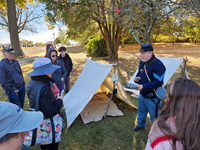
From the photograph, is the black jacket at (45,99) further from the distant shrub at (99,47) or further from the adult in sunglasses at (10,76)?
the distant shrub at (99,47)

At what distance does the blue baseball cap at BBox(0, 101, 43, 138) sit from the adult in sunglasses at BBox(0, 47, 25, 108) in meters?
2.78

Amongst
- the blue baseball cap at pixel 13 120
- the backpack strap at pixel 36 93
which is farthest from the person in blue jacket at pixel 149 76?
the blue baseball cap at pixel 13 120

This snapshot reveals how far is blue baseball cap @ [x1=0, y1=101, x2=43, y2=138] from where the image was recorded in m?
0.75

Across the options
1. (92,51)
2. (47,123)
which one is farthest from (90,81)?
(92,51)

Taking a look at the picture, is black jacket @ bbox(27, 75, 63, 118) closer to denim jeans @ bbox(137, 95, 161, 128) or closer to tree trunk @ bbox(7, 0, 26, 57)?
denim jeans @ bbox(137, 95, 161, 128)

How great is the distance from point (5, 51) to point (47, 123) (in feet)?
7.98

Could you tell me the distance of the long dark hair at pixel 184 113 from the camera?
944 millimetres

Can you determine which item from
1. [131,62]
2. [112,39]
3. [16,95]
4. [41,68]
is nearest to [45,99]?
[41,68]

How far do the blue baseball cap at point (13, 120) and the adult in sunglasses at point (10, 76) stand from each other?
9.13 ft

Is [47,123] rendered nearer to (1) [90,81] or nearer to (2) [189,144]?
(2) [189,144]

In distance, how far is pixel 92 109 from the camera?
13.6ft

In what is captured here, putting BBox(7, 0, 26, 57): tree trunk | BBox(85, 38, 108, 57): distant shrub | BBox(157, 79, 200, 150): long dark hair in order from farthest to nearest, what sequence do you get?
BBox(85, 38, 108, 57): distant shrub → BBox(7, 0, 26, 57): tree trunk → BBox(157, 79, 200, 150): long dark hair

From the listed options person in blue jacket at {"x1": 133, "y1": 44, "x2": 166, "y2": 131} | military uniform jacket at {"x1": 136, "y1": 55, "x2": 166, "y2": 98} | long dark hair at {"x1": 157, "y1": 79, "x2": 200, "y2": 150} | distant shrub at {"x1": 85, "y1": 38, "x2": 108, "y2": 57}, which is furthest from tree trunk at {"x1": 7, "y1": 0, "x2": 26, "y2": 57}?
long dark hair at {"x1": 157, "y1": 79, "x2": 200, "y2": 150}

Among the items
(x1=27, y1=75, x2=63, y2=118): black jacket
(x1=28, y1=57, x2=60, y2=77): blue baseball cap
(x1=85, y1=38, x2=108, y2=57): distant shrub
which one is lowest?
(x1=27, y1=75, x2=63, y2=118): black jacket
